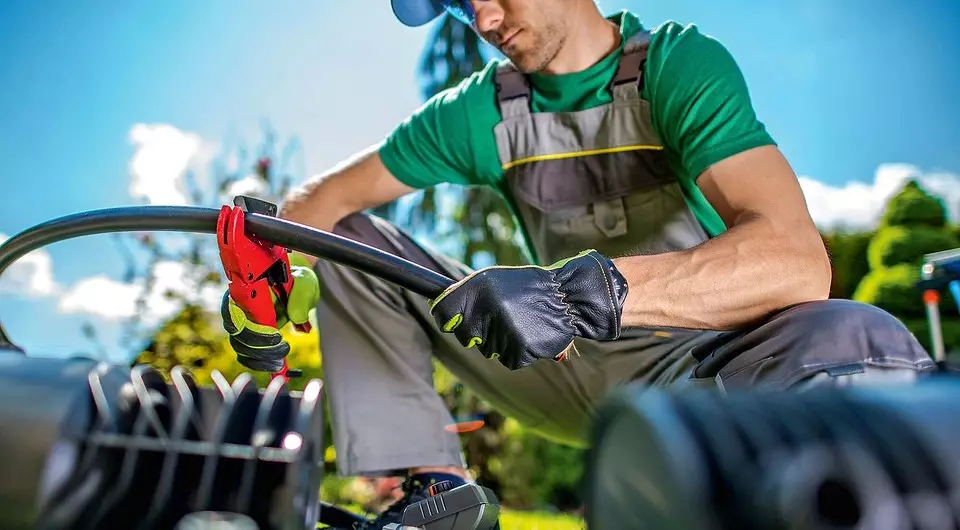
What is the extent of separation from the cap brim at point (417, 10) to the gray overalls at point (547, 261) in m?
0.38

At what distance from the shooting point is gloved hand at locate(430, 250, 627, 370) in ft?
3.69

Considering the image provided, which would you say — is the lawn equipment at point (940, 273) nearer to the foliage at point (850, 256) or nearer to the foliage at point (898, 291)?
the foliage at point (898, 291)

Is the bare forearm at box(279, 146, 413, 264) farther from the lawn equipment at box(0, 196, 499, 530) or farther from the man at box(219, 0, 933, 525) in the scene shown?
the lawn equipment at box(0, 196, 499, 530)

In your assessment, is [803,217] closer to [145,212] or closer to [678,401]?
[678,401]

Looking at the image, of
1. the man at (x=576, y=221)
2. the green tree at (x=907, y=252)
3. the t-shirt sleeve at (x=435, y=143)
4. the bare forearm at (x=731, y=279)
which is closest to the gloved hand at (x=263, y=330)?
the man at (x=576, y=221)

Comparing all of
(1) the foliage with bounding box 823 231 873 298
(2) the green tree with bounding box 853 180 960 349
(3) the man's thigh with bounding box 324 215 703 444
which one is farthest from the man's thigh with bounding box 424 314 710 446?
(1) the foliage with bounding box 823 231 873 298

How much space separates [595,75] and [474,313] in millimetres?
1045

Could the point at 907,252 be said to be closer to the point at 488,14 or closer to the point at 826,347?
the point at 488,14

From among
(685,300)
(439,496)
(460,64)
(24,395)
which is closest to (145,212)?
(24,395)

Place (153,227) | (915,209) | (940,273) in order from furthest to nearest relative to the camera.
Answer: (915,209) < (940,273) < (153,227)

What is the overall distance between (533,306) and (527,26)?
1.06 m

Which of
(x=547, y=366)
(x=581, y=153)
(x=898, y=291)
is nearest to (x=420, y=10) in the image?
(x=581, y=153)

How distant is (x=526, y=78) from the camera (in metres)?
2.10

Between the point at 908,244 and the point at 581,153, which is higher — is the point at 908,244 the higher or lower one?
the lower one
